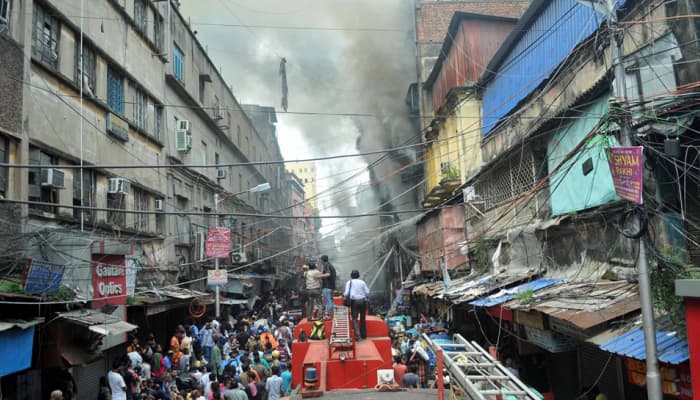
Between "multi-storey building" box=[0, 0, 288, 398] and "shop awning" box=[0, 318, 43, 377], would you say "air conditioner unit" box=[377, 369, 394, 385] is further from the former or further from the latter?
"shop awning" box=[0, 318, 43, 377]

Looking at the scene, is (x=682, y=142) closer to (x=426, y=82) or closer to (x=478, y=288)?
(x=478, y=288)

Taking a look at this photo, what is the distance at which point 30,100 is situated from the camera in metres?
11.7

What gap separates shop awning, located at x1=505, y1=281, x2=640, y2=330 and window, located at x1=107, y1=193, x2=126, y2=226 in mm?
11646

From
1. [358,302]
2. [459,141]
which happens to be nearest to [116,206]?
[358,302]

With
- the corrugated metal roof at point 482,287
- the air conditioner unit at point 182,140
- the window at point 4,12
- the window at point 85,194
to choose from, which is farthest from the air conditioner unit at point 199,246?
the window at point 4,12

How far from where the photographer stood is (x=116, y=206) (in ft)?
53.8

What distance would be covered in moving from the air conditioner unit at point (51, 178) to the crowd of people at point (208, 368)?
14.1 feet

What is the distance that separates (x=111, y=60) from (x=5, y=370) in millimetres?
10713

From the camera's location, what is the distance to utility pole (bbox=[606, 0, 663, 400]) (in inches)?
255

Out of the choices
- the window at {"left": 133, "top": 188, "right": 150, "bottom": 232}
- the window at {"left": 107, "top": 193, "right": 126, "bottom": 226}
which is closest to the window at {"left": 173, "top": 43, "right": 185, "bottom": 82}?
the window at {"left": 133, "top": 188, "right": 150, "bottom": 232}

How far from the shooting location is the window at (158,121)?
2030 centimetres

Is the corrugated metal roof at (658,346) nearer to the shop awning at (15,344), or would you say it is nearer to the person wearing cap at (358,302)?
the person wearing cap at (358,302)

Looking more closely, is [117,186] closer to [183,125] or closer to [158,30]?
[183,125]

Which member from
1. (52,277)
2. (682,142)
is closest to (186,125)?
(52,277)
